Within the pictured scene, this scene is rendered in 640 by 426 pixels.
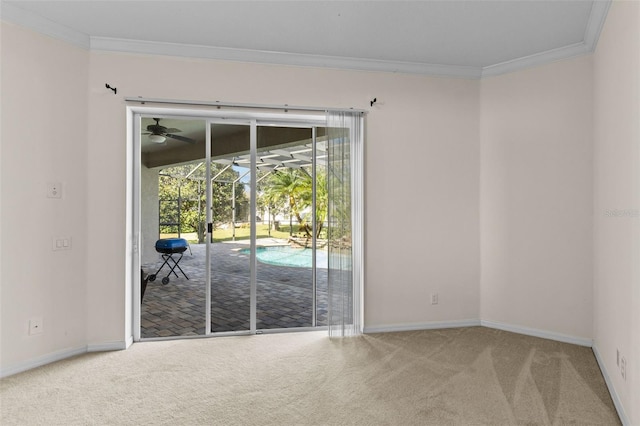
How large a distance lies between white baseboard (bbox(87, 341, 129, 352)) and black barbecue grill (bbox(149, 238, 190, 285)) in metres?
0.60

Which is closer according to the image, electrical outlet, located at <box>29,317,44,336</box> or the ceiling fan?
electrical outlet, located at <box>29,317,44,336</box>

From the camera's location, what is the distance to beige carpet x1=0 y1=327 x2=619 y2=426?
219 cm

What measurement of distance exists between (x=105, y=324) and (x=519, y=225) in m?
3.84

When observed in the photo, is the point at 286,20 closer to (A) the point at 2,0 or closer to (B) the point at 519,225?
(A) the point at 2,0

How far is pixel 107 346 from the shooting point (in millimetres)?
→ 3172

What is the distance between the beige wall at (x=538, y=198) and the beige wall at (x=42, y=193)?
370cm

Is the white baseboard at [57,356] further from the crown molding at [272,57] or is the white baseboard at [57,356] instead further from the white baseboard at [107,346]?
the crown molding at [272,57]

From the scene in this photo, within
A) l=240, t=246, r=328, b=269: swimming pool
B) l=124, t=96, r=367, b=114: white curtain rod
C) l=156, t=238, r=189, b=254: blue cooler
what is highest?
l=124, t=96, r=367, b=114: white curtain rod

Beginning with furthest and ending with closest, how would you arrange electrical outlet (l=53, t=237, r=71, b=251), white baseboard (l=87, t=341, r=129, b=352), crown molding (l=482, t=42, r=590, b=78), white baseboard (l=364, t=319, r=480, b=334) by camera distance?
white baseboard (l=364, t=319, r=480, b=334) → crown molding (l=482, t=42, r=590, b=78) → white baseboard (l=87, t=341, r=129, b=352) → electrical outlet (l=53, t=237, r=71, b=251)

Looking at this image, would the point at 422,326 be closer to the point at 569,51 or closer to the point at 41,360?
the point at 569,51

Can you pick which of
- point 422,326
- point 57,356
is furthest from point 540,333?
point 57,356

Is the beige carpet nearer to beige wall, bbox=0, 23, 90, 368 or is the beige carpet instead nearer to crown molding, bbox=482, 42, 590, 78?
beige wall, bbox=0, 23, 90, 368

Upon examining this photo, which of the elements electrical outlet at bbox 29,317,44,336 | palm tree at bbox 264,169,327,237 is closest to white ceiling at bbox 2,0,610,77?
palm tree at bbox 264,169,327,237

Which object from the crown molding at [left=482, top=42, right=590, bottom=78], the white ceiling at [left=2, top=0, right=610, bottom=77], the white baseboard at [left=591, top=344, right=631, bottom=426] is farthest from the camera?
the crown molding at [left=482, top=42, right=590, bottom=78]
